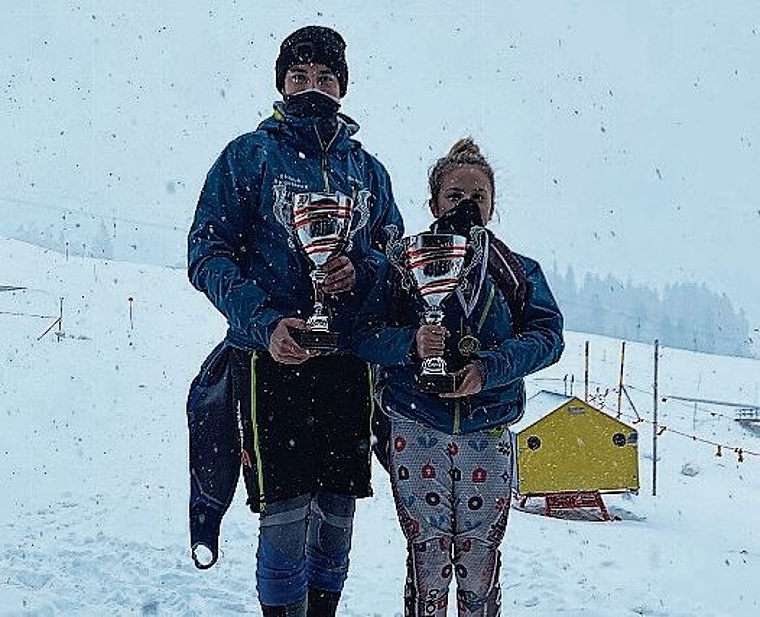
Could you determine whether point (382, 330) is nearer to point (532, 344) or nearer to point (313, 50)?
point (532, 344)

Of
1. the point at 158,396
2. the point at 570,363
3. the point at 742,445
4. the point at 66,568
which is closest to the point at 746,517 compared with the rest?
the point at 158,396

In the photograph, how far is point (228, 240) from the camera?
2.44 meters

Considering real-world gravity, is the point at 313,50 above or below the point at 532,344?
above

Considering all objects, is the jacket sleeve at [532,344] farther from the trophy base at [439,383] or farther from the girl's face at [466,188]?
the girl's face at [466,188]

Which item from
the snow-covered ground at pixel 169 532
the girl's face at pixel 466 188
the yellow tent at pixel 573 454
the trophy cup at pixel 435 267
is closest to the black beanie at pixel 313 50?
the girl's face at pixel 466 188

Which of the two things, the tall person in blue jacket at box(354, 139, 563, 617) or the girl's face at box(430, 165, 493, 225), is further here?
the girl's face at box(430, 165, 493, 225)

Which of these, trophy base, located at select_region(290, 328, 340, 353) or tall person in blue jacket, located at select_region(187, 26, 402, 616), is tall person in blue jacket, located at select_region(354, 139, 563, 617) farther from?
trophy base, located at select_region(290, 328, 340, 353)

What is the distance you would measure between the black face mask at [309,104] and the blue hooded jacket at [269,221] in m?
0.02

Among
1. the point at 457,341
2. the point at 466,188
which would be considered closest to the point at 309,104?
the point at 466,188

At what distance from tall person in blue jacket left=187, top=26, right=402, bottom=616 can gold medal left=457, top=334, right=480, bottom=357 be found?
0.30 m

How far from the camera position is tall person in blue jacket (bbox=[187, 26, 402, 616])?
2398 mm

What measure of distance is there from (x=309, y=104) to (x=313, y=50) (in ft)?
0.59

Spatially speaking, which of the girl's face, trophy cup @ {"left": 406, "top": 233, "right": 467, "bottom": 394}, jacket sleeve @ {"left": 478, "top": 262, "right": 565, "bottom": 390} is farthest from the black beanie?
jacket sleeve @ {"left": 478, "top": 262, "right": 565, "bottom": 390}

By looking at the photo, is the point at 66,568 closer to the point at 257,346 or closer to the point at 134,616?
the point at 134,616
